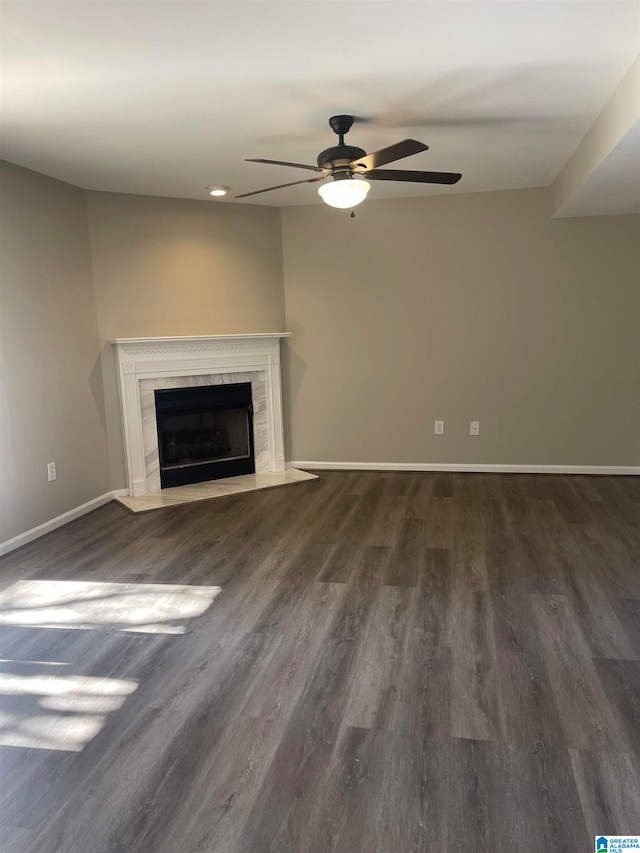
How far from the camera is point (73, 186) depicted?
14.3ft

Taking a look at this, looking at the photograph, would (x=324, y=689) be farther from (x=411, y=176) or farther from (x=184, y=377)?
(x=184, y=377)

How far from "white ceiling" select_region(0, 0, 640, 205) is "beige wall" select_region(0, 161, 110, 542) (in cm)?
33

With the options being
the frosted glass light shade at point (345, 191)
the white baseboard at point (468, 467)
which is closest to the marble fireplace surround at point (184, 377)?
the white baseboard at point (468, 467)

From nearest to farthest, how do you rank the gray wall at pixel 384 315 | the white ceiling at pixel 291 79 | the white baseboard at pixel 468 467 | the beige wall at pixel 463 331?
1. the white ceiling at pixel 291 79
2. the gray wall at pixel 384 315
3. the beige wall at pixel 463 331
4. the white baseboard at pixel 468 467

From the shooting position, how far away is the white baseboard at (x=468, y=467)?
16.6 feet

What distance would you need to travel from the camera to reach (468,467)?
530 cm

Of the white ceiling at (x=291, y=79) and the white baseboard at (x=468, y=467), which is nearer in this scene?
the white ceiling at (x=291, y=79)

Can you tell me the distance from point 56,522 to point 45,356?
44.6 inches

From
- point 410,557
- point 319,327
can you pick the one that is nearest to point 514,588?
point 410,557

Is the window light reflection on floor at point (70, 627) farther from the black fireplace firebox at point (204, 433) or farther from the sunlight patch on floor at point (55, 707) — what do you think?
the black fireplace firebox at point (204, 433)

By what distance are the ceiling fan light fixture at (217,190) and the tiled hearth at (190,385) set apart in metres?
1.09

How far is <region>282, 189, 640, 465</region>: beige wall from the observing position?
492 centimetres

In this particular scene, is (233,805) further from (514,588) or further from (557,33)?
(557,33)

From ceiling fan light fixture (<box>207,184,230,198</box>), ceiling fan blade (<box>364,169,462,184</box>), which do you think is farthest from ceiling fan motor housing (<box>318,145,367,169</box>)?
ceiling fan light fixture (<box>207,184,230,198</box>)
